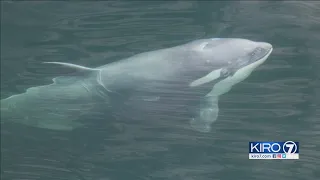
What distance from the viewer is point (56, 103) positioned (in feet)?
9.00

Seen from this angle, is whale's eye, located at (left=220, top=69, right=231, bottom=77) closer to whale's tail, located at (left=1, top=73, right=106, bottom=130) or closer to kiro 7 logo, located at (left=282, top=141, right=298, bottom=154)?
kiro 7 logo, located at (left=282, top=141, right=298, bottom=154)

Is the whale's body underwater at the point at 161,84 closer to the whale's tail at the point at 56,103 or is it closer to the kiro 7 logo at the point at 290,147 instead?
the whale's tail at the point at 56,103

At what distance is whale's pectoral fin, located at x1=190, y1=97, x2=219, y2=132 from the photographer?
2.54 m

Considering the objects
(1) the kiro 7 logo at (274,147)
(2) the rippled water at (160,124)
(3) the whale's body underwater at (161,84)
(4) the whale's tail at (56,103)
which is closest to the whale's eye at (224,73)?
(3) the whale's body underwater at (161,84)

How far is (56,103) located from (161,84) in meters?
0.65

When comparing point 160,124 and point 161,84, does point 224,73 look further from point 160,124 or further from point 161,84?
point 160,124

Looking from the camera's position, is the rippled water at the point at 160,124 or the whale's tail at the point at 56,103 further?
the whale's tail at the point at 56,103

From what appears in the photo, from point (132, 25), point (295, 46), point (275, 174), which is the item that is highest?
point (132, 25)

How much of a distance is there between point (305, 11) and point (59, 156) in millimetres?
1619

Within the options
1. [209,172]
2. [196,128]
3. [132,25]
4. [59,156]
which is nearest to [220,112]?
[196,128]

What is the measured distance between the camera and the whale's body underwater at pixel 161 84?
2547 millimetres

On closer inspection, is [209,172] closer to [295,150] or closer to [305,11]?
[295,150]

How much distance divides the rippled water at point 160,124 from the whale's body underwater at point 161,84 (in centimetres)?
5

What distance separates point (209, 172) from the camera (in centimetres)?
258
